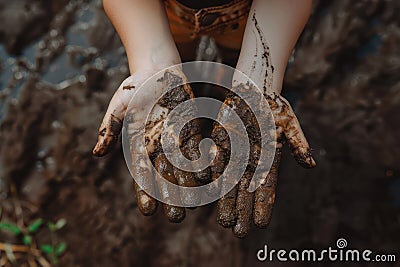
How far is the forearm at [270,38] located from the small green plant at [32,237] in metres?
0.82

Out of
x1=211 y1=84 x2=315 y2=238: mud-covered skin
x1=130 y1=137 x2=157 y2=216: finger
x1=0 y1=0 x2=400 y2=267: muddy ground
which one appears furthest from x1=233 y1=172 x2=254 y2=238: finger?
x1=0 y1=0 x2=400 y2=267: muddy ground

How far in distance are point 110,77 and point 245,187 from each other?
2.60 ft

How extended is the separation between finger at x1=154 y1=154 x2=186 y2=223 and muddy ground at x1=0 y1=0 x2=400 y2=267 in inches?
25.6

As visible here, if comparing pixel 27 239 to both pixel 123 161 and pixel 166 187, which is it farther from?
pixel 166 187

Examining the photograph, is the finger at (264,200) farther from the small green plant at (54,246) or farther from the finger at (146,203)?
the small green plant at (54,246)

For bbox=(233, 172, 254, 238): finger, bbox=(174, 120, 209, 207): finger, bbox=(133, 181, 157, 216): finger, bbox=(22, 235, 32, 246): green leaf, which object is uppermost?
bbox=(174, 120, 209, 207): finger

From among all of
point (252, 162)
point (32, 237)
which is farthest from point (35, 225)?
point (252, 162)

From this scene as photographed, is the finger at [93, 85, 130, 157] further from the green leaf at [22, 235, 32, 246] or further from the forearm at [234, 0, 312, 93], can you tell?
the green leaf at [22, 235, 32, 246]

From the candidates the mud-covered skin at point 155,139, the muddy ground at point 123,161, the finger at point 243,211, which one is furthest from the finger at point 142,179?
the muddy ground at point 123,161

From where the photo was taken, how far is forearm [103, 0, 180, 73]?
2.78ft

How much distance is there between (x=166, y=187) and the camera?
0.76 metres

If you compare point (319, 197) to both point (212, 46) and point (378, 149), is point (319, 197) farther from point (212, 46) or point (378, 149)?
point (212, 46)

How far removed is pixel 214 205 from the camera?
4.55 feet

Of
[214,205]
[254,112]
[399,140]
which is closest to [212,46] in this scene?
[214,205]
